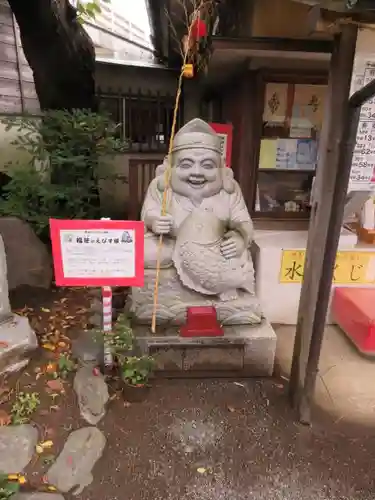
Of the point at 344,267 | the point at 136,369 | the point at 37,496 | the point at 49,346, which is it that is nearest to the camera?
the point at 37,496

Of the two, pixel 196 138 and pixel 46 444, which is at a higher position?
pixel 196 138

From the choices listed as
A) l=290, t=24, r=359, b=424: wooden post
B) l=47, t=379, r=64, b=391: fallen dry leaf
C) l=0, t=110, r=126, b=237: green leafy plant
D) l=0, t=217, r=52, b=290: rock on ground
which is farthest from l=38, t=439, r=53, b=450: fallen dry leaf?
l=0, t=110, r=126, b=237: green leafy plant

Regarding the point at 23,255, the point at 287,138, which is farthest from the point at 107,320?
the point at 287,138

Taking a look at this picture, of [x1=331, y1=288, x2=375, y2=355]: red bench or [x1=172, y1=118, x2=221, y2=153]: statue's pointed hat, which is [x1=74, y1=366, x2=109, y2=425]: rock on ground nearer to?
[x1=172, y1=118, x2=221, y2=153]: statue's pointed hat

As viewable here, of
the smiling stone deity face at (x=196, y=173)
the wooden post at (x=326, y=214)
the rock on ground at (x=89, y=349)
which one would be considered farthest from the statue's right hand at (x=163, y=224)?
the wooden post at (x=326, y=214)

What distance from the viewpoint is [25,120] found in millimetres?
4797

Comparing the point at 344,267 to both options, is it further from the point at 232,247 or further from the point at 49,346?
the point at 49,346

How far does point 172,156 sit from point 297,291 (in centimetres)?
182

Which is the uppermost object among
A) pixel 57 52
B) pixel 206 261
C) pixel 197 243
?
pixel 57 52

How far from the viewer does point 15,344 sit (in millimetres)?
3326

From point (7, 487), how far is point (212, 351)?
1.69m

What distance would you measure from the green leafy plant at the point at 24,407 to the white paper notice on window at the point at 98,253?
37.3 inches

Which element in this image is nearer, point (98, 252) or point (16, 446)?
point (16, 446)

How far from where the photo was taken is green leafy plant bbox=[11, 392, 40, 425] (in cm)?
283
